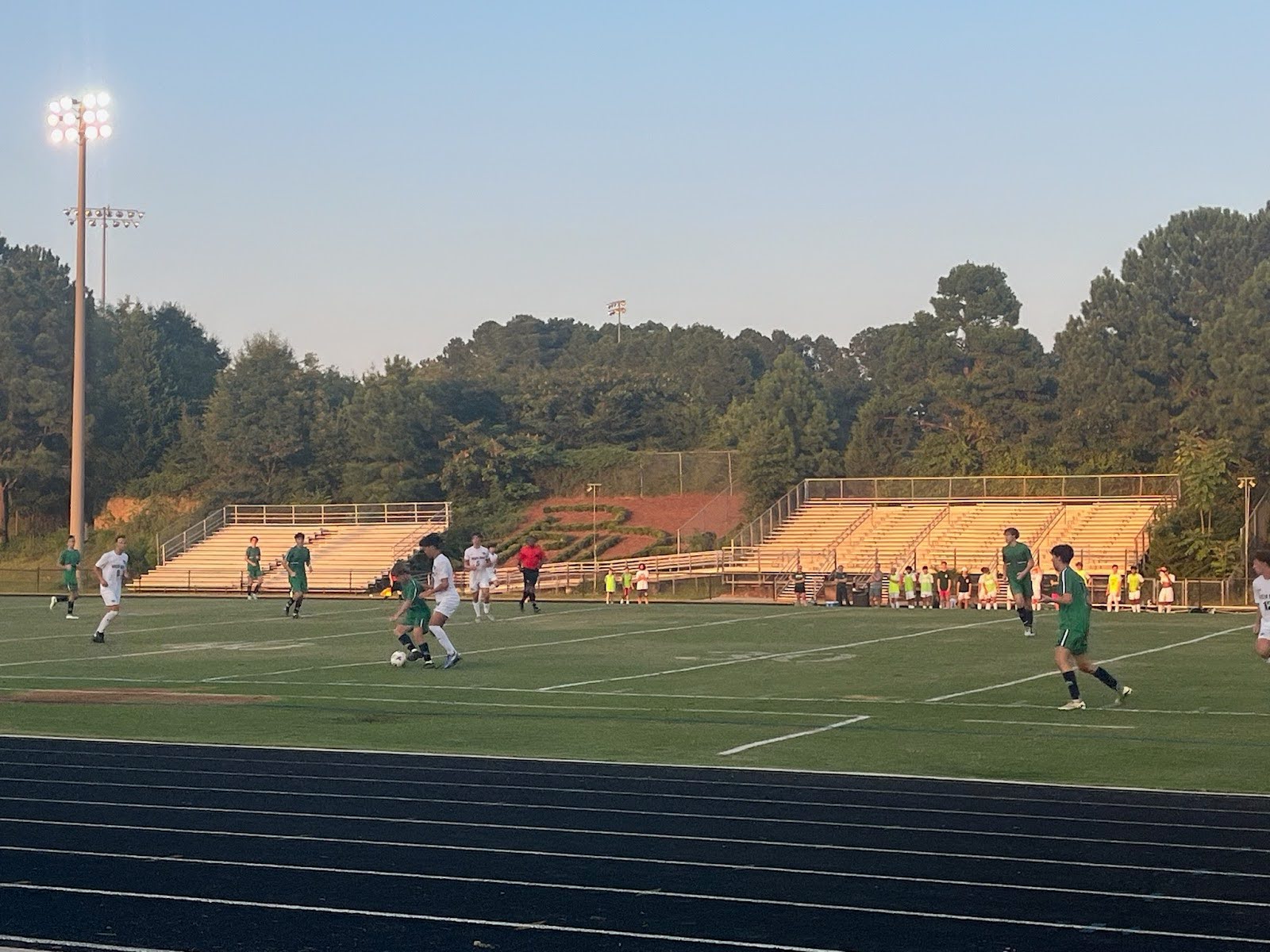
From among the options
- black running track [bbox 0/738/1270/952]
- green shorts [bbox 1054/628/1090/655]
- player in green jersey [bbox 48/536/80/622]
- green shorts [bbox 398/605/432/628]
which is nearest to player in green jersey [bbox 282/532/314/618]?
player in green jersey [bbox 48/536/80/622]

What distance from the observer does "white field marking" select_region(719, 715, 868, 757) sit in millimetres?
14742

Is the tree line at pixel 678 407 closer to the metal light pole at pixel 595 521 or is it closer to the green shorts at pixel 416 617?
the metal light pole at pixel 595 521

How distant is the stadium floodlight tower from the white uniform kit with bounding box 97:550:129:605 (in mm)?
14900

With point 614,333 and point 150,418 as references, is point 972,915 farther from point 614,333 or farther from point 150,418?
point 614,333

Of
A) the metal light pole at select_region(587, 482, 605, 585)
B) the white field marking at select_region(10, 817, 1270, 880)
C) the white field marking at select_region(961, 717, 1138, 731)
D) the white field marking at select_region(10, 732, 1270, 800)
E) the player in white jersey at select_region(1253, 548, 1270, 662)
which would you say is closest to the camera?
the white field marking at select_region(10, 817, 1270, 880)

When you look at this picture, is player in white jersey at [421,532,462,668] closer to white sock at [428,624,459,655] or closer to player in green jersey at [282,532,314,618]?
white sock at [428,624,459,655]

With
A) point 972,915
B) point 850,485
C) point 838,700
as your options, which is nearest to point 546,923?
point 972,915

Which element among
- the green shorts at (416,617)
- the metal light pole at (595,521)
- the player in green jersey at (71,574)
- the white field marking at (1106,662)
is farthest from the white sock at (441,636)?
the metal light pole at (595,521)

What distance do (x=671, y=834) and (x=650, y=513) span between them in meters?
63.8

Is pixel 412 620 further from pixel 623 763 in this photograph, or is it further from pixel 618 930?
pixel 618 930

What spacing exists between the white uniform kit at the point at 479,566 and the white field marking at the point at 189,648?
322 cm

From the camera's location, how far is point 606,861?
9523 millimetres

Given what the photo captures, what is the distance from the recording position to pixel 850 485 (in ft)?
209

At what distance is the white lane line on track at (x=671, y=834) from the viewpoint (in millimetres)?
9984
